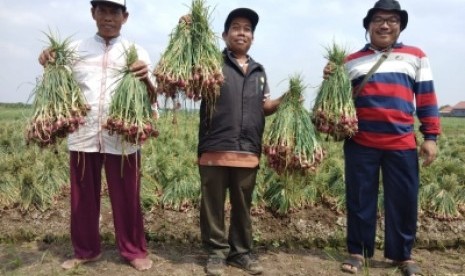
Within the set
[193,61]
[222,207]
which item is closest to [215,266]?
[222,207]

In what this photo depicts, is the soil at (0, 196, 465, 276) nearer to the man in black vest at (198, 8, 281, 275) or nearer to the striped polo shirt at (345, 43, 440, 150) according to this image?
the man in black vest at (198, 8, 281, 275)

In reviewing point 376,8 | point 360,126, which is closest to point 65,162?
point 360,126

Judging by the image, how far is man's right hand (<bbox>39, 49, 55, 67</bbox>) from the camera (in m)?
3.34

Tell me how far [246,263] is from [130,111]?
169 centimetres

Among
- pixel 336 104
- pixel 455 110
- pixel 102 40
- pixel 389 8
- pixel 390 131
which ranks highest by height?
pixel 455 110

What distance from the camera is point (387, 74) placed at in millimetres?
3658

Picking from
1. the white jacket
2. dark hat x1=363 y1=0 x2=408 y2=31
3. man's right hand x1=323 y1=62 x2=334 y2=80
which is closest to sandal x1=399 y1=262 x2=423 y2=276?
man's right hand x1=323 y1=62 x2=334 y2=80

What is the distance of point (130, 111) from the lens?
325cm

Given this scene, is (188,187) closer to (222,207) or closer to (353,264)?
(222,207)

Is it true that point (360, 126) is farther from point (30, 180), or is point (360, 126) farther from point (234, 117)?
point (30, 180)

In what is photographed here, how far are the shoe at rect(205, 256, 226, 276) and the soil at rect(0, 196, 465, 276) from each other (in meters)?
0.19

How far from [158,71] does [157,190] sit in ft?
7.30

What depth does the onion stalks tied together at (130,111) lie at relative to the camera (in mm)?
3201

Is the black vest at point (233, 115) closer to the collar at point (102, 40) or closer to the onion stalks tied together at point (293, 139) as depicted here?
the onion stalks tied together at point (293, 139)
